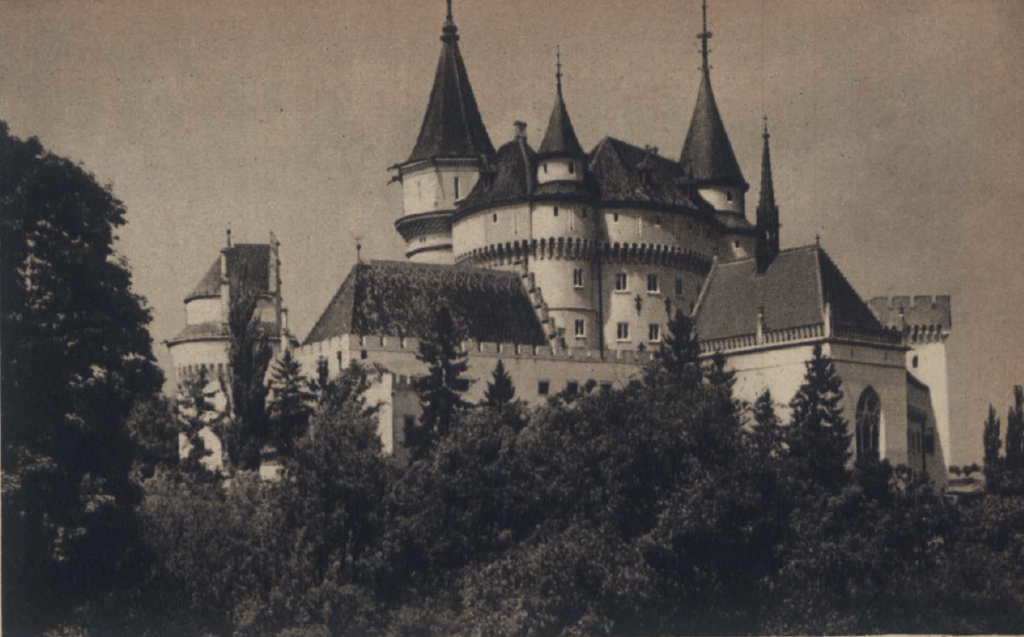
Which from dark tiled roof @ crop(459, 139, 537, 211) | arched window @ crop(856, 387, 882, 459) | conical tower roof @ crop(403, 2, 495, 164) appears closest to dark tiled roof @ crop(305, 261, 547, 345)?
dark tiled roof @ crop(459, 139, 537, 211)

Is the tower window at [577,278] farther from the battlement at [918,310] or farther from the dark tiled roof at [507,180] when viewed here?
the battlement at [918,310]

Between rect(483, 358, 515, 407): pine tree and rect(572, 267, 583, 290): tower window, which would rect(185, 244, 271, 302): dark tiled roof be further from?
rect(483, 358, 515, 407): pine tree

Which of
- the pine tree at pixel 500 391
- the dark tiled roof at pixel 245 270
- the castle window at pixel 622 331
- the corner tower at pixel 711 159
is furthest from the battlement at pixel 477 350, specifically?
the corner tower at pixel 711 159

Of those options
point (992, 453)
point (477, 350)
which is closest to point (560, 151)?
point (477, 350)

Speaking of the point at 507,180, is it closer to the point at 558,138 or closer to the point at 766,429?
the point at 558,138

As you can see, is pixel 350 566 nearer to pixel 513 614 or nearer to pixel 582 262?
pixel 513 614

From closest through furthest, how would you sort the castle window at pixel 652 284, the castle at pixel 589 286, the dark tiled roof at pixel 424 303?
the dark tiled roof at pixel 424 303 → the castle at pixel 589 286 → the castle window at pixel 652 284

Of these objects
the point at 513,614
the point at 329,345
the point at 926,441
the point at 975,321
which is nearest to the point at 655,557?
the point at 513,614
